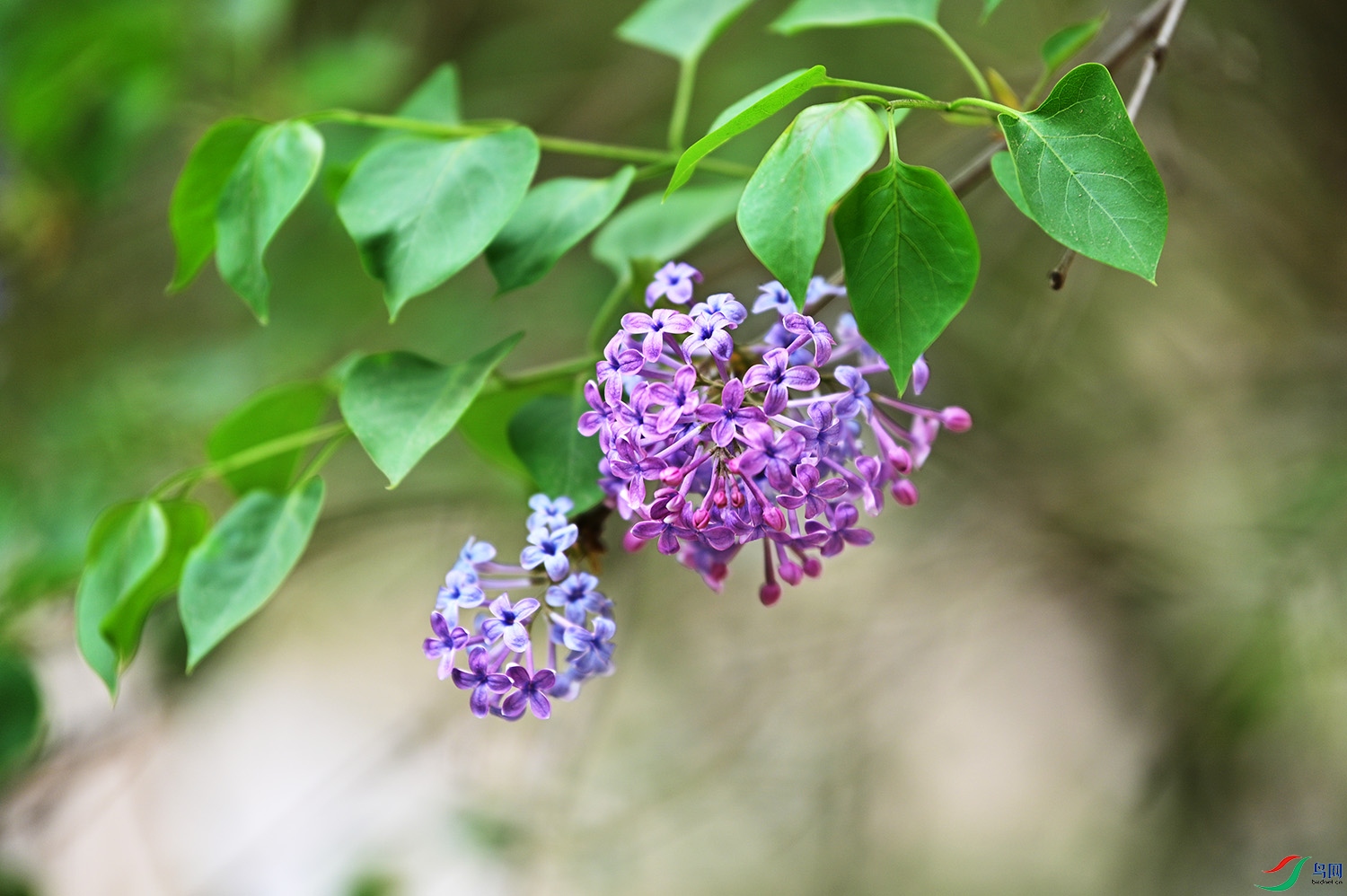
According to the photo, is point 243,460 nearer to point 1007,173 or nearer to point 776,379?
point 776,379

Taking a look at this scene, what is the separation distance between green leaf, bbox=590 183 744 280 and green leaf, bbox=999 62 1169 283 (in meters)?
0.31

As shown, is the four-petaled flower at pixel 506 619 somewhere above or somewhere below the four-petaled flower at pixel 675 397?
below

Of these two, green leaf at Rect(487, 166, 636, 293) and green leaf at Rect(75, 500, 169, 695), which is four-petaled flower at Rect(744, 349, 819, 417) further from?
green leaf at Rect(75, 500, 169, 695)

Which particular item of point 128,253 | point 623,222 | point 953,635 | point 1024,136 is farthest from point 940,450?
point 128,253

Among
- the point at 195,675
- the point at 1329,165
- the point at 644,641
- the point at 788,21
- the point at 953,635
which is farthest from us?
the point at 644,641

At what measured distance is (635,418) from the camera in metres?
0.59

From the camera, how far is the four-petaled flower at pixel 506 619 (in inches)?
25.0

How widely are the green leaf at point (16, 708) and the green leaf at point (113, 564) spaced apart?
460 millimetres

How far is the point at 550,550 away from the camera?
66 cm

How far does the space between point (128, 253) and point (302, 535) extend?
6.97ft

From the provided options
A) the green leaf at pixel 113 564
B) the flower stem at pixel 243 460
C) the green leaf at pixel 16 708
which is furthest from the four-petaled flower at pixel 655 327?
the green leaf at pixel 16 708

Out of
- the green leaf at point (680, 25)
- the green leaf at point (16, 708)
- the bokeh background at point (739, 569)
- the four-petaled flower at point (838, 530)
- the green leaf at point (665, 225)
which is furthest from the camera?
the bokeh background at point (739, 569)

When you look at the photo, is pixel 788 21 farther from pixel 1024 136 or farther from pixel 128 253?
pixel 128 253

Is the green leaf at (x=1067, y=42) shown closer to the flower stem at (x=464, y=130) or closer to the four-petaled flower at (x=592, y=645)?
the flower stem at (x=464, y=130)
